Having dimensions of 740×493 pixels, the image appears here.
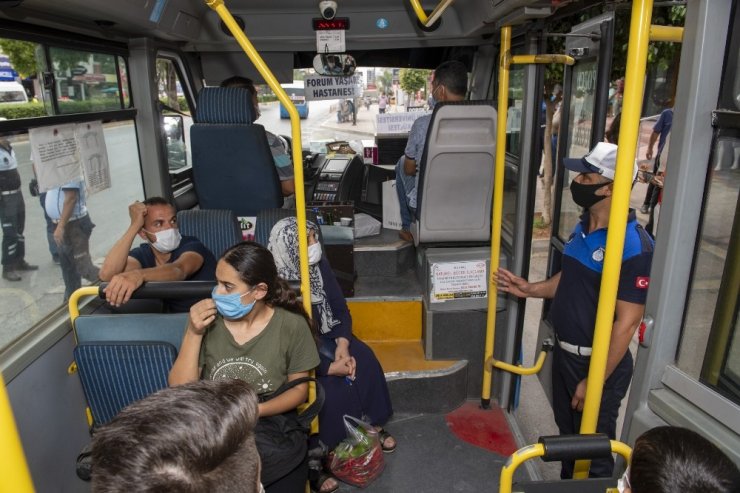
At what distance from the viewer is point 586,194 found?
216 cm

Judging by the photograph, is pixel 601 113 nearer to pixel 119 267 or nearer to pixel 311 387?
pixel 311 387

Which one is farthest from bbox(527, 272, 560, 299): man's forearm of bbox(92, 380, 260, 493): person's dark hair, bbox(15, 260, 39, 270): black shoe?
bbox(15, 260, 39, 270): black shoe

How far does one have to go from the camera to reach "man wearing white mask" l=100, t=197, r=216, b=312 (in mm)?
2691

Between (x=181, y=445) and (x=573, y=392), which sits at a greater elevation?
(x=181, y=445)

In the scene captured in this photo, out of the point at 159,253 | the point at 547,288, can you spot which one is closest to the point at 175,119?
the point at 159,253

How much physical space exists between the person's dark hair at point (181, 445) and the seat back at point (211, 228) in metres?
2.32

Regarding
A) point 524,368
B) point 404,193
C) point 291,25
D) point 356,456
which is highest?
point 291,25

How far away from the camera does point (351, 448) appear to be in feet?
9.36

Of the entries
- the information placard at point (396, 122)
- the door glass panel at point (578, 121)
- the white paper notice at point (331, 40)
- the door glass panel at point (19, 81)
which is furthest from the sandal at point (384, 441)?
the information placard at point (396, 122)

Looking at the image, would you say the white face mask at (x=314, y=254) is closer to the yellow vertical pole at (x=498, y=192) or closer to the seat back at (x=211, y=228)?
the seat back at (x=211, y=228)

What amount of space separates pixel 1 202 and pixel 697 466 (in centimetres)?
270

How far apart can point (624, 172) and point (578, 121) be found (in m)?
1.66

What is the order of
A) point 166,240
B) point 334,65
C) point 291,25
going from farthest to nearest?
point 334,65 → point 291,25 → point 166,240

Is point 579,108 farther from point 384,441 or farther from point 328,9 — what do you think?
point 384,441
